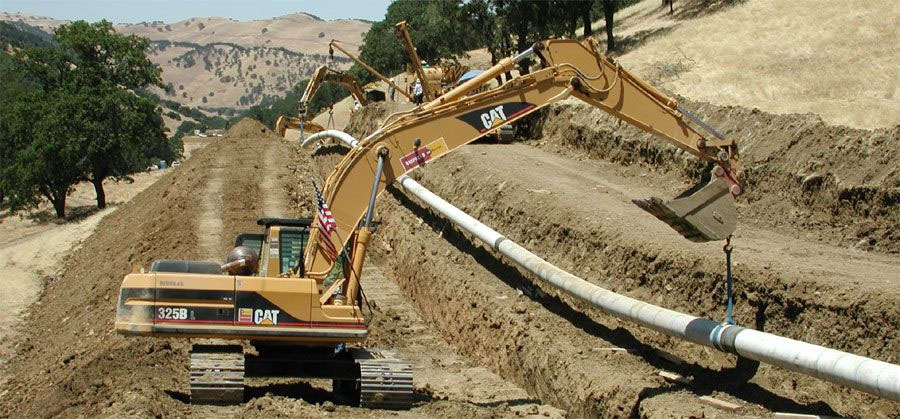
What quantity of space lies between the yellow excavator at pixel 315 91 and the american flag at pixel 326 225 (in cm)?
2795

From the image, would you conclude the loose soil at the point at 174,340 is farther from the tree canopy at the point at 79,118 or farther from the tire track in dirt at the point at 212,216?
the tree canopy at the point at 79,118

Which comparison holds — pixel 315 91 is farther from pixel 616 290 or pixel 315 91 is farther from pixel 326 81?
pixel 616 290

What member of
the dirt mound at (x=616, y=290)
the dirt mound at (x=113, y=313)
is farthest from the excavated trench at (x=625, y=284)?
the dirt mound at (x=113, y=313)

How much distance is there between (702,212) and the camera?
1380 centimetres

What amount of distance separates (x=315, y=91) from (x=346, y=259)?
3020 cm

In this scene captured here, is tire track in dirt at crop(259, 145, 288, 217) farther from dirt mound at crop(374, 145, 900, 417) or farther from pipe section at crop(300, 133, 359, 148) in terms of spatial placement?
dirt mound at crop(374, 145, 900, 417)

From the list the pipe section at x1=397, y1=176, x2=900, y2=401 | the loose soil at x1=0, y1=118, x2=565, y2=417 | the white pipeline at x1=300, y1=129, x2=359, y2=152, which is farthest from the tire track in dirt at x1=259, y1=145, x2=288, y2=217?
the pipe section at x1=397, y1=176, x2=900, y2=401

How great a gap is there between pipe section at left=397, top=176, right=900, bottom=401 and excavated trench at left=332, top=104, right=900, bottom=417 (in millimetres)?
645

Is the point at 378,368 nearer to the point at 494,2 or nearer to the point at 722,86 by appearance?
the point at 722,86

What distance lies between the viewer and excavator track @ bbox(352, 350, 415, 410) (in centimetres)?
1447

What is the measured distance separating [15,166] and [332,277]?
46.0 m

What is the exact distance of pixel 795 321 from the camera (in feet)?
47.0

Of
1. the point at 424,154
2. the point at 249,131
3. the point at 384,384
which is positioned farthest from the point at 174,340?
the point at 249,131

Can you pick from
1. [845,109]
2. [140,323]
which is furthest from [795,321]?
[845,109]
